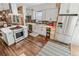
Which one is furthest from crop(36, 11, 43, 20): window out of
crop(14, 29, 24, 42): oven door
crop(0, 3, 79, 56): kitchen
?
crop(14, 29, 24, 42): oven door

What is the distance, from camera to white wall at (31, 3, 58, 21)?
2.55 feet

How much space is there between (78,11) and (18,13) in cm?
79

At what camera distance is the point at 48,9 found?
0.82 m

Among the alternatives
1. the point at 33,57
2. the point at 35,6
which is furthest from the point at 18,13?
the point at 33,57

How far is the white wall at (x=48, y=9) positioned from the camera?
778mm

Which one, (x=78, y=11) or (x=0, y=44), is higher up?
(x=78, y=11)

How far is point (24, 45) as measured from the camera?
3.07 feet

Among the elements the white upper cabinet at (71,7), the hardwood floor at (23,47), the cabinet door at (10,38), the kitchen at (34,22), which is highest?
the white upper cabinet at (71,7)

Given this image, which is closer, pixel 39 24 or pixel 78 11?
pixel 78 11

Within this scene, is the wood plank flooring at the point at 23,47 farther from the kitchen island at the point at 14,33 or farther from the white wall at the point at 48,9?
the white wall at the point at 48,9

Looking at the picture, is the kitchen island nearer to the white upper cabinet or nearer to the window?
the window

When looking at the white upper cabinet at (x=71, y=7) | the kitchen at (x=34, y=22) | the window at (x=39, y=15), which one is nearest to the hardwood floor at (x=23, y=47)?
the kitchen at (x=34, y=22)

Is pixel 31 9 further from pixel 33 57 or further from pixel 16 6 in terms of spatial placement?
pixel 33 57

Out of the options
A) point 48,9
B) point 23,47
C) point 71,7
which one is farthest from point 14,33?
point 71,7
